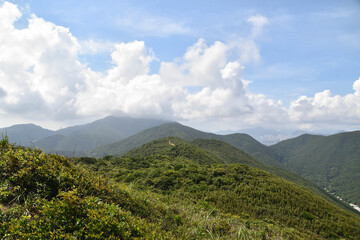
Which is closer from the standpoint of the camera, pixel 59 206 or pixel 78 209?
pixel 59 206

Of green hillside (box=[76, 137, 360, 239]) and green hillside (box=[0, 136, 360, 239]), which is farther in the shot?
green hillside (box=[76, 137, 360, 239])

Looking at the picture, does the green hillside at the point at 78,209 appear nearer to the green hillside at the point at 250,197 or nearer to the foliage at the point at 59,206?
the foliage at the point at 59,206

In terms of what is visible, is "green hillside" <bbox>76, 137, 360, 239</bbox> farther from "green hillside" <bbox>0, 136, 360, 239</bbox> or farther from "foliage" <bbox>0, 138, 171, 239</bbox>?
"foliage" <bbox>0, 138, 171, 239</bbox>

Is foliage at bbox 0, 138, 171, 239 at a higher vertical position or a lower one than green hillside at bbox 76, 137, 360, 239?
higher

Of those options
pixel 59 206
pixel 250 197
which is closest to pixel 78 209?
pixel 59 206

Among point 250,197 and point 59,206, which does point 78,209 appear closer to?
point 59,206

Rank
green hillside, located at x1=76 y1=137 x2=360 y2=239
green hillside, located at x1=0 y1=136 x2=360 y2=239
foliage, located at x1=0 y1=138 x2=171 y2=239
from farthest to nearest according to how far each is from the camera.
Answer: green hillside, located at x1=76 y1=137 x2=360 y2=239
green hillside, located at x1=0 y1=136 x2=360 y2=239
foliage, located at x1=0 y1=138 x2=171 y2=239

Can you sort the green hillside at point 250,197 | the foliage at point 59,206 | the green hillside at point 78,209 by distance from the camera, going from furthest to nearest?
the green hillside at point 250,197 < the green hillside at point 78,209 < the foliage at point 59,206

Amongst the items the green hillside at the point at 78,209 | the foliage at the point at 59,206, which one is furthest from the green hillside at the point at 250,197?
the foliage at the point at 59,206

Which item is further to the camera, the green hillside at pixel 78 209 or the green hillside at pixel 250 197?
the green hillside at pixel 250 197

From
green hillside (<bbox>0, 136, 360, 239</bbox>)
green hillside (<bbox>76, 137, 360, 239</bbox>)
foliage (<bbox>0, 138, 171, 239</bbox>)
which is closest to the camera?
foliage (<bbox>0, 138, 171, 239</bbox>)

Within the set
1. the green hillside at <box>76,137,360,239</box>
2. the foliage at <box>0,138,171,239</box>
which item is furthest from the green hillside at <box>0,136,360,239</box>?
the green hillside at <box>76,137,360,239</box>

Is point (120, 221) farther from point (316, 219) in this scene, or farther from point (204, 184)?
point (316, 219)

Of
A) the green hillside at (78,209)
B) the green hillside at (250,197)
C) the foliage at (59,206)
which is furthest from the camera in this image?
the green hillside at (250,197)
